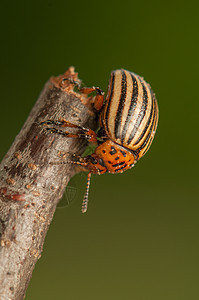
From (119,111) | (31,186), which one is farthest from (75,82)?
(31,186)

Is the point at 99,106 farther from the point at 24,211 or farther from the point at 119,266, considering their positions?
the point at 119,266

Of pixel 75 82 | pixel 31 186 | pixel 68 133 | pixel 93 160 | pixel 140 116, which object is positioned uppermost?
pixel 75 82

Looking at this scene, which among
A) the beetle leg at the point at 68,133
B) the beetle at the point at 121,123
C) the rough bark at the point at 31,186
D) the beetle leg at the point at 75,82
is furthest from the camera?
the beetle at the point at 121,123

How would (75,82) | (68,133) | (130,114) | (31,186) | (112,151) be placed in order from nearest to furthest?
(31,186), (68,133), (75,82), (130,114), (112,151)

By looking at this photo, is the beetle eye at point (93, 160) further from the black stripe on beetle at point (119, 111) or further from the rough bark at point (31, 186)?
the rough bark at point (31, 186)

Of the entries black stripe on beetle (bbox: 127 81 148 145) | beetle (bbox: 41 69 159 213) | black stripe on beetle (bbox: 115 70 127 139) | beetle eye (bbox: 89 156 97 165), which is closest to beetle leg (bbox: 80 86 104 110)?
beetle (bbox: 41 69 159 213)

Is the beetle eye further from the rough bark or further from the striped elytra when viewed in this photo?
the rough bark

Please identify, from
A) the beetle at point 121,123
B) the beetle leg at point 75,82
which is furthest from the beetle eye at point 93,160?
the beetle leg at point 75,82

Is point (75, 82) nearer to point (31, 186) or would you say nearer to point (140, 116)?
point (140, 116)
